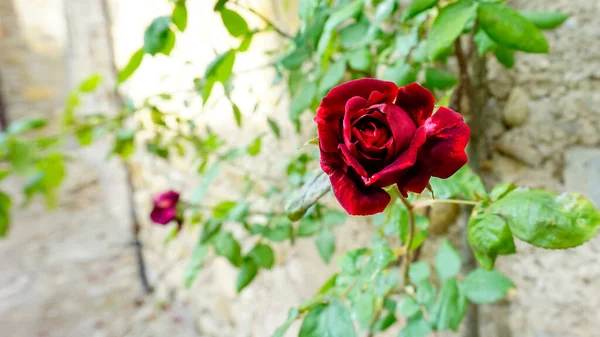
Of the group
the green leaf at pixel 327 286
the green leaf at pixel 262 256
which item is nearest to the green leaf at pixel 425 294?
the green leaf at pixel 327 286

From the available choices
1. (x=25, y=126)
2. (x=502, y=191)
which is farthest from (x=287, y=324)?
(x=25, y=126)

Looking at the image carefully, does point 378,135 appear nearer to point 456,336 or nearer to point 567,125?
point 567,125

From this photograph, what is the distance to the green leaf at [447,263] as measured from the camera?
2.19 ft

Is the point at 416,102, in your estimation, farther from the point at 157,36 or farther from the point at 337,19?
the point at 157,36

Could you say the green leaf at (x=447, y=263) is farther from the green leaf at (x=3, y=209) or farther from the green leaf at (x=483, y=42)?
the green leaf at (x=3, y=209)

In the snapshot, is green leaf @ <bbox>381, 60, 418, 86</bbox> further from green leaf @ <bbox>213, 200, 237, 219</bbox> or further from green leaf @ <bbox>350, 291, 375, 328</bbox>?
green leaf @ <bbox>213, 200, 237, 219</bbox>

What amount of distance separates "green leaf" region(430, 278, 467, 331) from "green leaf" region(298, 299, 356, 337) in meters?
0.21

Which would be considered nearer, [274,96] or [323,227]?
[323,227]

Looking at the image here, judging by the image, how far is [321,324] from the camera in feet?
1.52

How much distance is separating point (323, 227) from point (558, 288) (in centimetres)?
48

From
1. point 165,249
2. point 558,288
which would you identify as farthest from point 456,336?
point 165,249

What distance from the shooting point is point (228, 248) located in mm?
772

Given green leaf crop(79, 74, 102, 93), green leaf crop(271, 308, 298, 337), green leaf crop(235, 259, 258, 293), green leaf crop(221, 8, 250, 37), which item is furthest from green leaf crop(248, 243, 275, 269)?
green leaf crop(79, 74, 102, 93)

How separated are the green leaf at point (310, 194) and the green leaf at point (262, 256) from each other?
45cm
